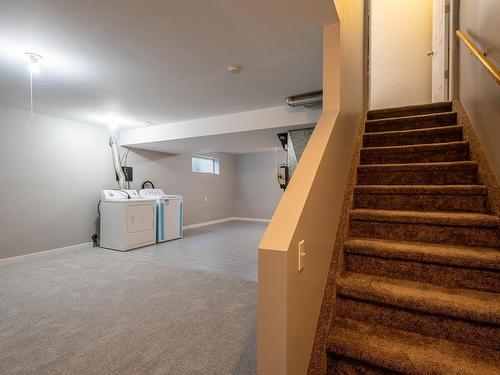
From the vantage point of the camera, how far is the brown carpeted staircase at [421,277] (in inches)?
43.1

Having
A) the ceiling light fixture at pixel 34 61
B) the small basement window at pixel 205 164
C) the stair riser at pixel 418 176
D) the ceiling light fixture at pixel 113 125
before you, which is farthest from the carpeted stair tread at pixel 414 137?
the small basement window at pixel 205 164

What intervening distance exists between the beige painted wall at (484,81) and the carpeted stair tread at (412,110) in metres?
0.36

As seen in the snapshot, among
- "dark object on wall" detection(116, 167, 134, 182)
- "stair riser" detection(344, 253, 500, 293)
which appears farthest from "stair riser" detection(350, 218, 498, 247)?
"dark object on wall" detection(116, 167, 134, 182)

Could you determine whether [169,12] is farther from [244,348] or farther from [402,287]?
[244,348]

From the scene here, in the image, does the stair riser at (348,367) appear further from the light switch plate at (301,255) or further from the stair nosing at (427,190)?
the stair nosing at (427,190)

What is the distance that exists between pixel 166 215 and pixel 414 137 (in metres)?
4.42

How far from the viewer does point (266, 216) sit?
7922 mm

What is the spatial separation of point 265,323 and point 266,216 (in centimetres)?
706

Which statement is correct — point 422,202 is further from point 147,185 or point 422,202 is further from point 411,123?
point 147,185

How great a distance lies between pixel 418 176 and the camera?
203 centimetres

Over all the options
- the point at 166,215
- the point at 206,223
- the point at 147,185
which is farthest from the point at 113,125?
the point at 206,223

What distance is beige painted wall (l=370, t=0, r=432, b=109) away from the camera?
3977mm

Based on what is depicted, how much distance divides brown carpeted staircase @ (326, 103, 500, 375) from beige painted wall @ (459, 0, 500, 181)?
0.20 meters

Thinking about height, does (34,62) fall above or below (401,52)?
below
